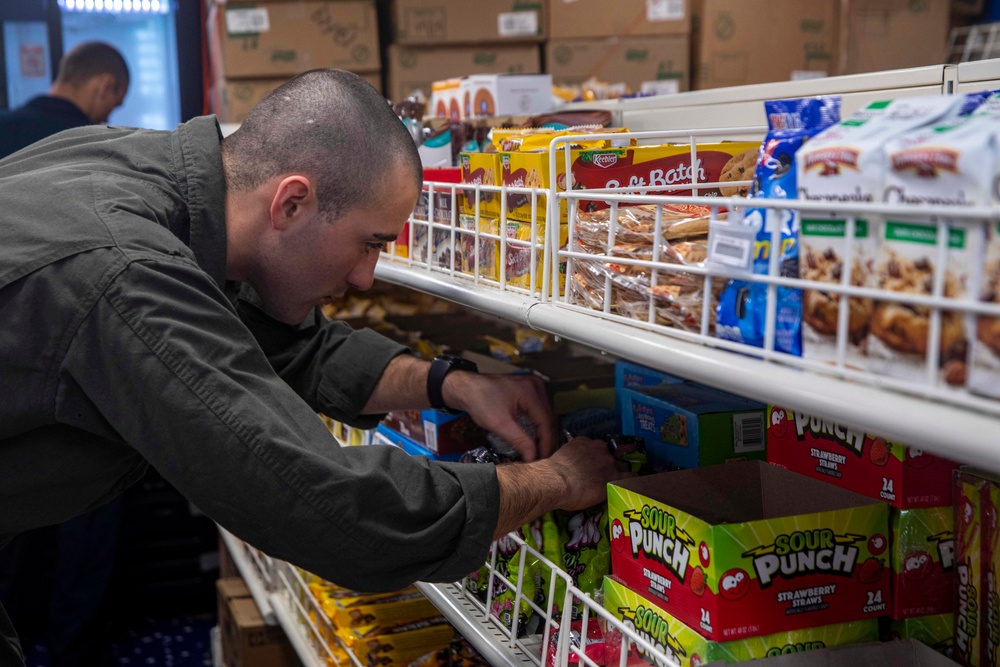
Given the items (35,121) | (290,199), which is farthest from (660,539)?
(35,121)

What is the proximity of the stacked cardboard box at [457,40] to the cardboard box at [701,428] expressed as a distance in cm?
260

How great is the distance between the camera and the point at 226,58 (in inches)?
149

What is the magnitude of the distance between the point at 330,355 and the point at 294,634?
72 cm

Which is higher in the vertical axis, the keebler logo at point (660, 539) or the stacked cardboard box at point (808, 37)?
the stacked cardboard box at point (808, 37)

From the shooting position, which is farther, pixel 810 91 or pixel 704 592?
pixel 810 91

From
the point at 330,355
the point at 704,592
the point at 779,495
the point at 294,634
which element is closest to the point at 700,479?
the point at 779,495

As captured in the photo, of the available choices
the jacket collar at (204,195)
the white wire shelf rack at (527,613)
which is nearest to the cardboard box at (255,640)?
the white wire shelf rack at (527,613)

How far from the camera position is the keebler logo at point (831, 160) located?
0.80m

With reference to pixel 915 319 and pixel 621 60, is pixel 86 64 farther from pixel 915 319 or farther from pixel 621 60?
pixel 915 319

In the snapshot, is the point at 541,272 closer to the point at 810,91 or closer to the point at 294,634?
the point at 810,91

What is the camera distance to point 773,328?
864 mm

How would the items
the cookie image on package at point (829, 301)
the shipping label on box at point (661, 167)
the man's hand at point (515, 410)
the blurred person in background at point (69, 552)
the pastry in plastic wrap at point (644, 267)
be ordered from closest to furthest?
Result: the cookie image on package at point (829, 301)
the pastry in plastic wrap at point (644, 267)
the shipping label on box at point (661, 167)
the man's hand at point (515, 410)
the blurred person in background at point (69, 552)

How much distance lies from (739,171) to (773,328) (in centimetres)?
56

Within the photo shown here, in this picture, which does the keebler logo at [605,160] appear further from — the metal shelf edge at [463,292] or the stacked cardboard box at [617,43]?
the stacked cardboard box at [617,43]
